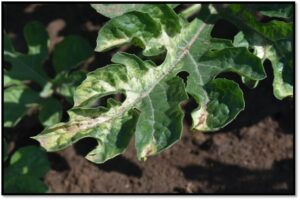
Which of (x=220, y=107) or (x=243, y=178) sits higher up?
(x=220, y=107)

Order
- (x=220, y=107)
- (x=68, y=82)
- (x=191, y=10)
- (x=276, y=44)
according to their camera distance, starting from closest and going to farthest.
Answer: (x=220, y=107) → (x=276, y=44) → (x=191, y=10) → (x=68, y=82)

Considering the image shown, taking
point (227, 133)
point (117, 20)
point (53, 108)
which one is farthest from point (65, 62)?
point (227, 133)

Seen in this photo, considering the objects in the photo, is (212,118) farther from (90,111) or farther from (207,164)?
(207,164)

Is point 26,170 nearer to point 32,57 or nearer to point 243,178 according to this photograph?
point 32,57

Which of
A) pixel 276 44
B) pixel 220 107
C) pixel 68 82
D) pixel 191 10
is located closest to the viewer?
pixel 220 107

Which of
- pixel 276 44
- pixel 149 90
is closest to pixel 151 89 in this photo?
pixel 149 90

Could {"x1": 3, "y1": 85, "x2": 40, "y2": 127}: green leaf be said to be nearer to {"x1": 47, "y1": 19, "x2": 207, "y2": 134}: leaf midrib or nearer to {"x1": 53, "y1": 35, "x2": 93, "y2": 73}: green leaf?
{"x1": 53, "y1": 35, "x2": 93, "y2": 73}: green leaf

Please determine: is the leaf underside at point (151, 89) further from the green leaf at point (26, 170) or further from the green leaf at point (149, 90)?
the green leaf at point (26, 170)
